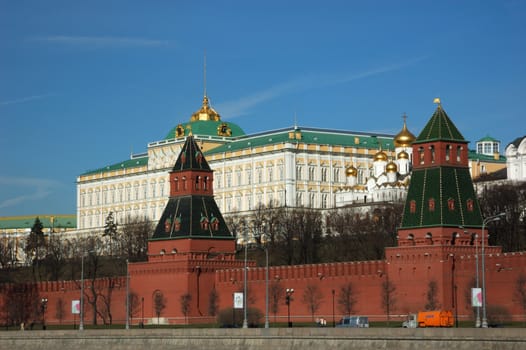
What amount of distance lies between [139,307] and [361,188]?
58.6 meters

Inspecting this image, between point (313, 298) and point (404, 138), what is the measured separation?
2528 inches

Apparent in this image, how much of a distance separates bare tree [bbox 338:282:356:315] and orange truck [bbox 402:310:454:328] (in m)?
11.3

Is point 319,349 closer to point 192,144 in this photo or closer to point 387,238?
point 192,144

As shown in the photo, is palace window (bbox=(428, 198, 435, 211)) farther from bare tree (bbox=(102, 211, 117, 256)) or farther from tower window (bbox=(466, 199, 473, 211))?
bare tree (bbox=(102, 211, 117, 256))

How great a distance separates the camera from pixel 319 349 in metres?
73.4

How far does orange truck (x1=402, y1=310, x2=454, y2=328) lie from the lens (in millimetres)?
78500

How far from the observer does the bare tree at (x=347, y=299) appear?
93000 mm

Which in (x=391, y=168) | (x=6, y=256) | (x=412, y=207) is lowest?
(x=412, y=207)

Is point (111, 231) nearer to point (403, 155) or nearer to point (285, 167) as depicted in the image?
point (285, 167)

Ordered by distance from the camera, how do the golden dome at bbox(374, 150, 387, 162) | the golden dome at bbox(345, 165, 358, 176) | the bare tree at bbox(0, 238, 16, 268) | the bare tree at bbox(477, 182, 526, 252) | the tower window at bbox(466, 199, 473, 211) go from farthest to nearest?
the golden dome at bbox(345, 165, 358, 176), the bare tree at bbox(0, 238, 16, 268), the golden dome at bbox(374, 150, 387, 162), the bare tree at bbox(477, 182, 526, 252), the tower window at bbox(466, 199, 473, 211)

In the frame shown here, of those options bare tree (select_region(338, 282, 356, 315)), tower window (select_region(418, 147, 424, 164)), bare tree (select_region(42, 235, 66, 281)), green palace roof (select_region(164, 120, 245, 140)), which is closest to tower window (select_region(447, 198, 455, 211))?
tower window (select_region(418, 147, 424, 164))

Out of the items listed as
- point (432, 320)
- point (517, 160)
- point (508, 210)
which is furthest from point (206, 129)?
point (432, 320)

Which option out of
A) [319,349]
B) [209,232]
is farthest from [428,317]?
[209,232]

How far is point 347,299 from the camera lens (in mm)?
93062
